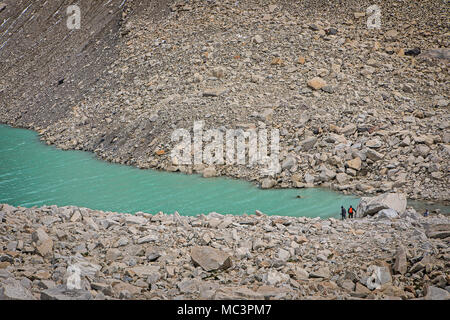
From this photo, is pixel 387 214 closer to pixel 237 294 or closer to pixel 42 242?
pixel 237 294

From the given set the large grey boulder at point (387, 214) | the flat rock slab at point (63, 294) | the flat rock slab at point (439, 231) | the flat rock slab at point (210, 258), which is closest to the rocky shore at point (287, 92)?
the large grey boulder at point (387, 214)

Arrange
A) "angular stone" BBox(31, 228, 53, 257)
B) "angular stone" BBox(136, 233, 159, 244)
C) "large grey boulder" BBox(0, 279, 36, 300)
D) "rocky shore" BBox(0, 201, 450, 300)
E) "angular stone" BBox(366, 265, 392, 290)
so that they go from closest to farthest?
"large grey boulder" BBox(0, 279, 36, 300) → "rocky shore" BBox(0, 201, 450, 300) → "angular stone" BBox(366, 265, 392, 290) → "angular stone" BBox(31, 228, 53, 257) → "angular stone" BBox(136, 233, 159, 244)

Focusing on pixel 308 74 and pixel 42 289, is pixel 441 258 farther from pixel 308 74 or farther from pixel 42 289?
pixel 308 74

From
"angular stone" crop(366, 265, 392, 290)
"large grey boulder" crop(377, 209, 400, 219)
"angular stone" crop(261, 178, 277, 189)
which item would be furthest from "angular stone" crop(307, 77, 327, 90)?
"angular stone" crop(366, 265, 392, 290)

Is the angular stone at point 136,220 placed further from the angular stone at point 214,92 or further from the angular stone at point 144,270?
the angular stone at point 214,92

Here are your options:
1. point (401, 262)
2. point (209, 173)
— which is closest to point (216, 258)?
point (401, 262)

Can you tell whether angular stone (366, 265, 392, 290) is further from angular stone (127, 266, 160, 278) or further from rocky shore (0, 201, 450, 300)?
angular stone (127, 266, 160, 278)
